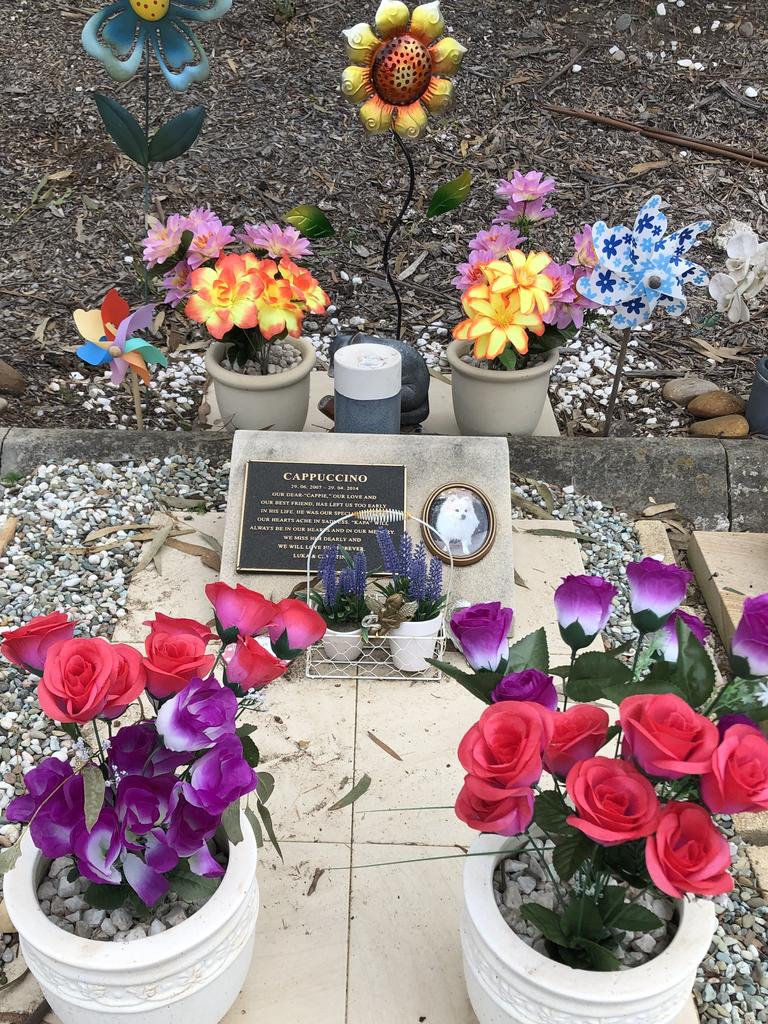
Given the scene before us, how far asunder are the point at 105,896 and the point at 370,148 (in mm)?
4498

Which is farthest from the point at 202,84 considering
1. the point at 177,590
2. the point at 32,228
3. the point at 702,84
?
the point at 177,590

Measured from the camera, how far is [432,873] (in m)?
2.14

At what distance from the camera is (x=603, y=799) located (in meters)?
1.21

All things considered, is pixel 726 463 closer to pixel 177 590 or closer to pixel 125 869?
pixel 177 590

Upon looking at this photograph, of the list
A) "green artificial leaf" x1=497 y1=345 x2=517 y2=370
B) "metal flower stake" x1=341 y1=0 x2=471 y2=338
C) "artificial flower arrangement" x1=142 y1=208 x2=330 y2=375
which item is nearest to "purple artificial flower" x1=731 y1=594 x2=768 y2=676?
"green artificial leaf" x1=497 y1=345 x2=517 y2=370

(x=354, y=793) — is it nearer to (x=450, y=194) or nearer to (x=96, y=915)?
(x=96, y=915)

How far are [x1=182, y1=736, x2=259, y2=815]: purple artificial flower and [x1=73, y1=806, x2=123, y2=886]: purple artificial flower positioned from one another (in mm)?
136

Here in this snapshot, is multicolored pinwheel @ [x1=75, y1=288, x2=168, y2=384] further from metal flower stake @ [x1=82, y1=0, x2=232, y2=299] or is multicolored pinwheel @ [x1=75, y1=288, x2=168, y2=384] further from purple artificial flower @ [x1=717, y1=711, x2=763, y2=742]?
purple artificial flower @ [x1=717, y1=711, x2=763, y2=742]

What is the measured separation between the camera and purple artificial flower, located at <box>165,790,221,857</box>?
1.43 metres

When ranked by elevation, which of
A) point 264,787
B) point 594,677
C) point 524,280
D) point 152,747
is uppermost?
point 594,677

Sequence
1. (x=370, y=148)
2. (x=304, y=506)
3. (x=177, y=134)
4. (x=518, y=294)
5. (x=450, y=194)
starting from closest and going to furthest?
(x=304, y=506)
(x=518, y=294)
(x=450, y=194)
(x=177, y=134)
(x=370, y=148)

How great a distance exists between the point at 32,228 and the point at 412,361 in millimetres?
2338

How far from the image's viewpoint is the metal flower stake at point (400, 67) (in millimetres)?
2994

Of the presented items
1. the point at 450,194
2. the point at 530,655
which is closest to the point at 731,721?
the point at 530,655
